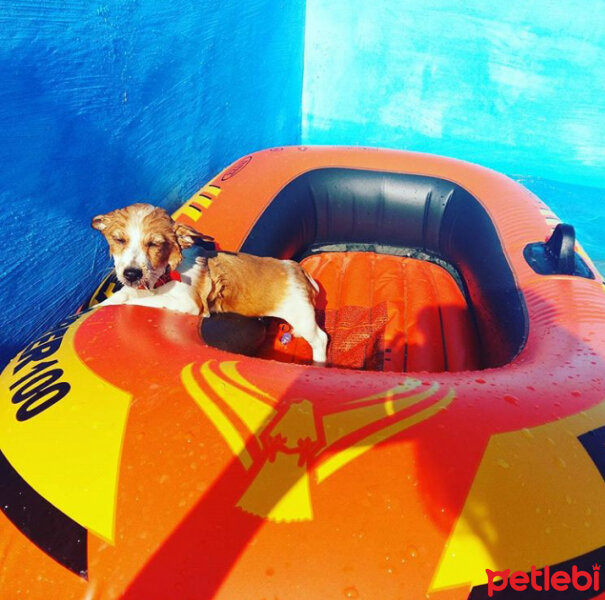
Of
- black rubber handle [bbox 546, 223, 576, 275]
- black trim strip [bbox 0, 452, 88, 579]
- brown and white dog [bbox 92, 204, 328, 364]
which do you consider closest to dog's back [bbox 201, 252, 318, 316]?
brown and white dog [bbox 92, 204, 328, 364]

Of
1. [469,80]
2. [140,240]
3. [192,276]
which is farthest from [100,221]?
[469,80]

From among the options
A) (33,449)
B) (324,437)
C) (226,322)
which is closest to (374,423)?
(324,437)

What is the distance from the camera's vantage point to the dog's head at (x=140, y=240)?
2.41 m

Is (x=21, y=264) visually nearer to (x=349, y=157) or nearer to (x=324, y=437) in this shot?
(x=324, y=437)

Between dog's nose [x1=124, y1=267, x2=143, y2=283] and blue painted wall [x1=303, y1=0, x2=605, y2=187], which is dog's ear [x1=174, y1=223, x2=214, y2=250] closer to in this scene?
dog's nose [x1=124, y1=267, x2=143, y2=283]

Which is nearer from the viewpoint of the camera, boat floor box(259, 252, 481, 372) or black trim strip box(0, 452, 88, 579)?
black trim strip box(0, 452, 88, 579)

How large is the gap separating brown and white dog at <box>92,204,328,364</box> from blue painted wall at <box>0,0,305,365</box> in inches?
19.7

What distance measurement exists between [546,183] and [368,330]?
6.49 m

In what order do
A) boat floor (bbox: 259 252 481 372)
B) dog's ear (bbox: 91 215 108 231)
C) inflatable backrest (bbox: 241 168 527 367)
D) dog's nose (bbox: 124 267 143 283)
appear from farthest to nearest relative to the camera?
inflatable backrest (bbox: 241 168 527 367) < boat floor (bbox: 259 252 481 372) < dog's ear (bbox: 91 215 108 231) < dog's nose (bbox: 124 267 143 283)

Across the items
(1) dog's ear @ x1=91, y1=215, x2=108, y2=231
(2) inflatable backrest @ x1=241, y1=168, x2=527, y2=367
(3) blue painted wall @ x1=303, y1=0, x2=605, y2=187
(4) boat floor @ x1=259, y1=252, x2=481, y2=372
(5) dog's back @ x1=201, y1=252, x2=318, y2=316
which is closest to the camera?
(1) dog's ear @ x1=91, y1=215, x2=108, y2=231

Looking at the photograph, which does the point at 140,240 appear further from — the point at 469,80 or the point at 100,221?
the point at 469,80

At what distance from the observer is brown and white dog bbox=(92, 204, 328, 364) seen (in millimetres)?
2467

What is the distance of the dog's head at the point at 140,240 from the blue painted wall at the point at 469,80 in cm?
Result: 723

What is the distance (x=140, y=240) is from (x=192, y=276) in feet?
1.32
